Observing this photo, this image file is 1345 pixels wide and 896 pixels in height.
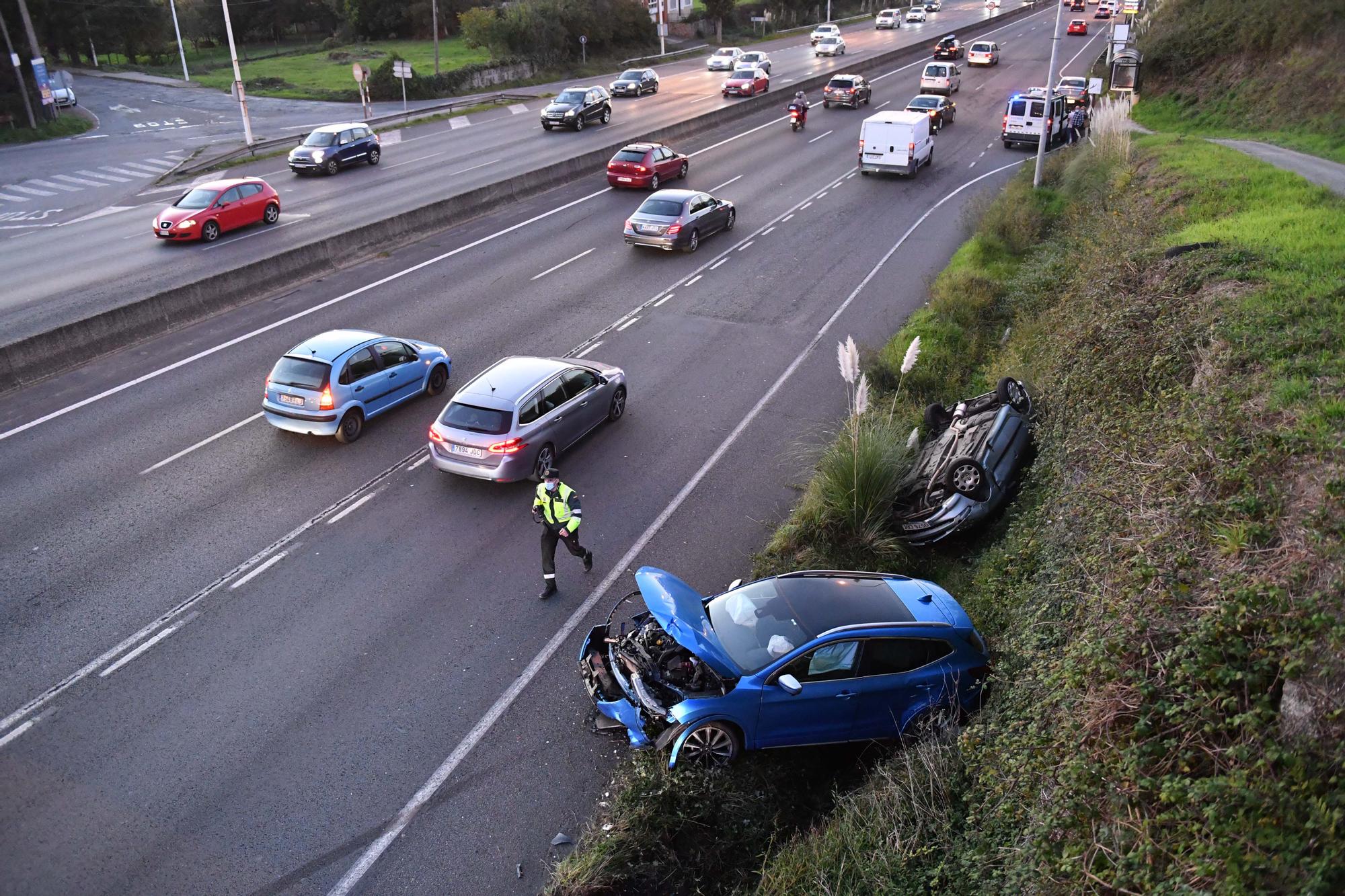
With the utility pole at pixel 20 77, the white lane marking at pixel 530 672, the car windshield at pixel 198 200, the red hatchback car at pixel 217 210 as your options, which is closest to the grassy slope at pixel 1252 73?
the white lane marking at pixel 530 672

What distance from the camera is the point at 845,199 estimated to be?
1102 inches

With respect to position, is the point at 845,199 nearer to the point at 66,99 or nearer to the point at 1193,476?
the point at 1193,476

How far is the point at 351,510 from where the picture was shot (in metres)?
12.2

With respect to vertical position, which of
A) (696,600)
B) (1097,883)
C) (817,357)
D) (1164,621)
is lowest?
(817,357)

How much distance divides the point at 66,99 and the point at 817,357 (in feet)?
175

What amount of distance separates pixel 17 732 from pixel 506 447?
19.9 ft

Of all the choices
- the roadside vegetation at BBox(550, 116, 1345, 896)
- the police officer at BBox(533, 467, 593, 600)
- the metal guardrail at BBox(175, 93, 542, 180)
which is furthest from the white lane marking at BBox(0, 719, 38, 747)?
the metal guardrail at BBox(175, 93, 542, 180)

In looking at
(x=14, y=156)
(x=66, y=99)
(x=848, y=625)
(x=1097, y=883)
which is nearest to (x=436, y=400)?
(x=848, y=625)

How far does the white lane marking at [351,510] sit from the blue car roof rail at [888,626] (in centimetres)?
701

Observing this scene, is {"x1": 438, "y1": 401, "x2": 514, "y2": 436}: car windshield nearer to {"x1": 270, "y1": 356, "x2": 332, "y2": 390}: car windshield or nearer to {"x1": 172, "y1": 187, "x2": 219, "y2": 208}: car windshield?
{"x1": 270, "y1": 356, "x2": 332, "y2": 390}: car windshield

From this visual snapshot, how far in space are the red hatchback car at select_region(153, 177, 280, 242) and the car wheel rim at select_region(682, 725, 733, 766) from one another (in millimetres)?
21965

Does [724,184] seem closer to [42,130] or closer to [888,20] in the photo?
[42,130]

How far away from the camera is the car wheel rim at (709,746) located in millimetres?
7559

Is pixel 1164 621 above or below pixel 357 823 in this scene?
above
